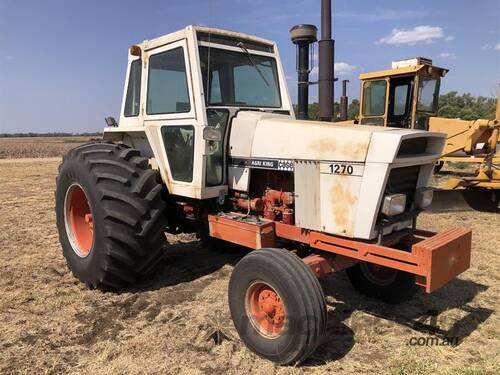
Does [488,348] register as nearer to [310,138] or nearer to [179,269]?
[310,138]

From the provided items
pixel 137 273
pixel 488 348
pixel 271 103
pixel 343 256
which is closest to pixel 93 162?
pixel 137 273

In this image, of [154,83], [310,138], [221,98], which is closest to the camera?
[310,138]

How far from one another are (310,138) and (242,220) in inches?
40.7

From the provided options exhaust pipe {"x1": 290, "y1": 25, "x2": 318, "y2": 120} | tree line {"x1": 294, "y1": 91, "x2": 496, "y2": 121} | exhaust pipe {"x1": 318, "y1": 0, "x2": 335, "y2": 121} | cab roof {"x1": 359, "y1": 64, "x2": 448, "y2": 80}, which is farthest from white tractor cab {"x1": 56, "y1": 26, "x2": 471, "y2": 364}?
tree line {"x1": 294, "y1": 91, "x2": 496, "y2": 121}

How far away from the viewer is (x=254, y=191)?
422 cm

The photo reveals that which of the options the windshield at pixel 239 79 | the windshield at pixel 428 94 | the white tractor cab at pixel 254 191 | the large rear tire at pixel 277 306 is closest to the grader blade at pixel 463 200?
the windshield at pixel 428 94

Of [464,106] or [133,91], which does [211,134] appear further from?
[464,106]

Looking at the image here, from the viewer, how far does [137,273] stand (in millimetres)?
4234

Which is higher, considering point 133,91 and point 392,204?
point 133,91

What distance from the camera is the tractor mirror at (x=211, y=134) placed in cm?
389

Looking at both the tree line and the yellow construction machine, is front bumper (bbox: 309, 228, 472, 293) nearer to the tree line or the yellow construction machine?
the yellow construction machine

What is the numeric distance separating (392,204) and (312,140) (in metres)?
0.76

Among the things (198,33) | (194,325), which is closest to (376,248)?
(194,325)

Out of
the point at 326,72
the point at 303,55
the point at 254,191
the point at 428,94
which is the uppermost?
the point at 303,55
